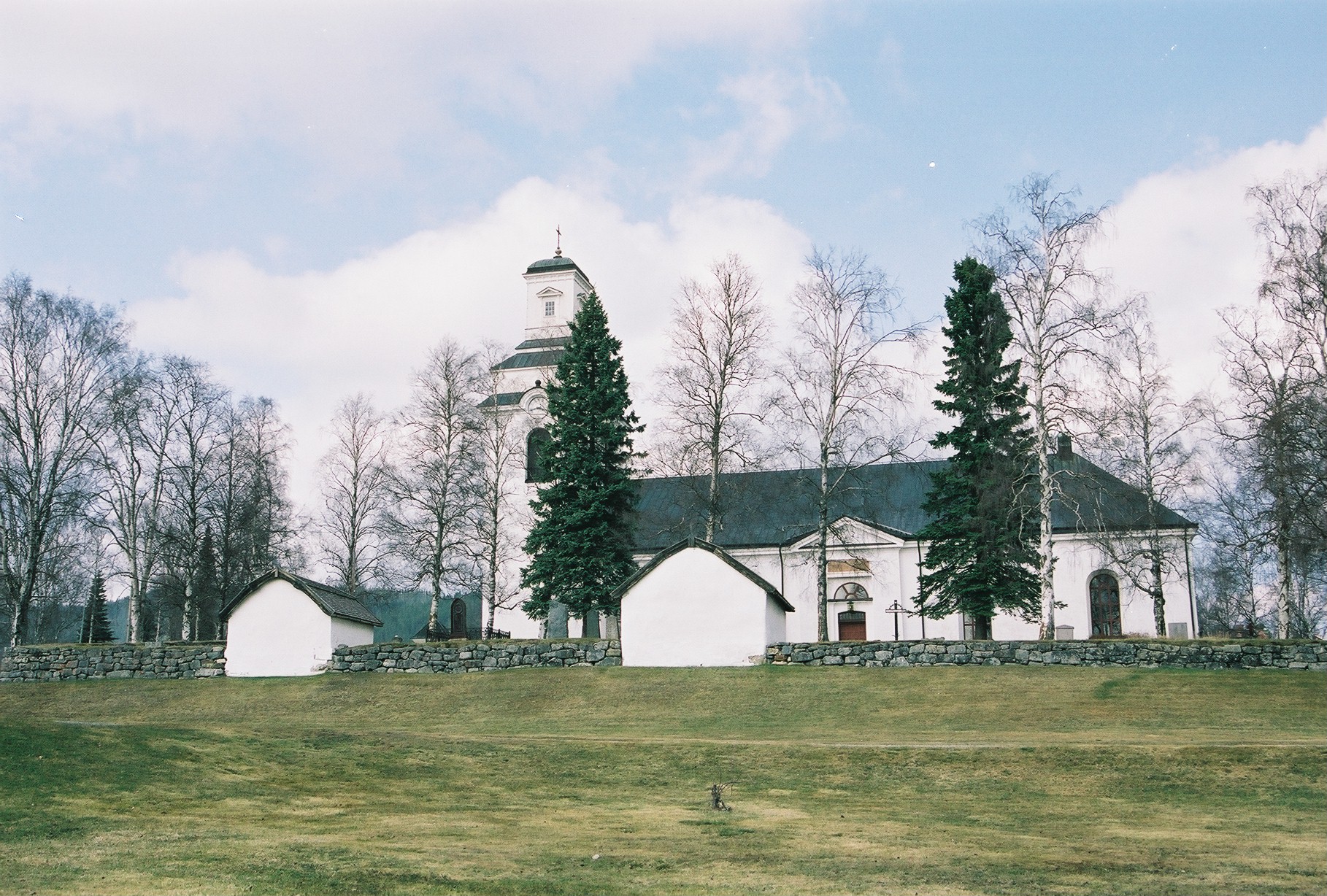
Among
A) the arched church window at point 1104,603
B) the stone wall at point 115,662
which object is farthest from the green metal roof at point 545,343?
the arched church window at point 1104,603

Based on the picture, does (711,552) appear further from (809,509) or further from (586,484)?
(809,509)

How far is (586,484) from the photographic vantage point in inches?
1421

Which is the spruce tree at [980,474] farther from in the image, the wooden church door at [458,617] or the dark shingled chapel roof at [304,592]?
the wooden church door at [458,617]

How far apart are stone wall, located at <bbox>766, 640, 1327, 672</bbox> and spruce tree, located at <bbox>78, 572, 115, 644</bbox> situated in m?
29.1

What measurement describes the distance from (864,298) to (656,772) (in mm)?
18402

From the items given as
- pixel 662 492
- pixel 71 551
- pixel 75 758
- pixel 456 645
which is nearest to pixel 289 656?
pixel 456 645

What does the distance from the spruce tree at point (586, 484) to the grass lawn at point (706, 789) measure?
8348mm

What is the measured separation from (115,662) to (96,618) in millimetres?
18693

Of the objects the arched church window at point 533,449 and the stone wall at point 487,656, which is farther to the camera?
the arched church window at point 533,449

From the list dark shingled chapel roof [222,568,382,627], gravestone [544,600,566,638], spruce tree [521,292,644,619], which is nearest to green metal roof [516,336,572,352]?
spruce tree [521,292,644,619]

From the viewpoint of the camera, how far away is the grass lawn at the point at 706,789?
389 inches

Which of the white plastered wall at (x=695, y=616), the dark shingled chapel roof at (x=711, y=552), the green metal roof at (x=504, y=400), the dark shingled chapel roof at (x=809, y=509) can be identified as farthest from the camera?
the green metal roof at (x=504, y=400)

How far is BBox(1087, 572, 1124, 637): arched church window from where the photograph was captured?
4181cm

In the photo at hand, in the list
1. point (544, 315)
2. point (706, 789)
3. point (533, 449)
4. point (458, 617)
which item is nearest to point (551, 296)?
point (544, 315)
